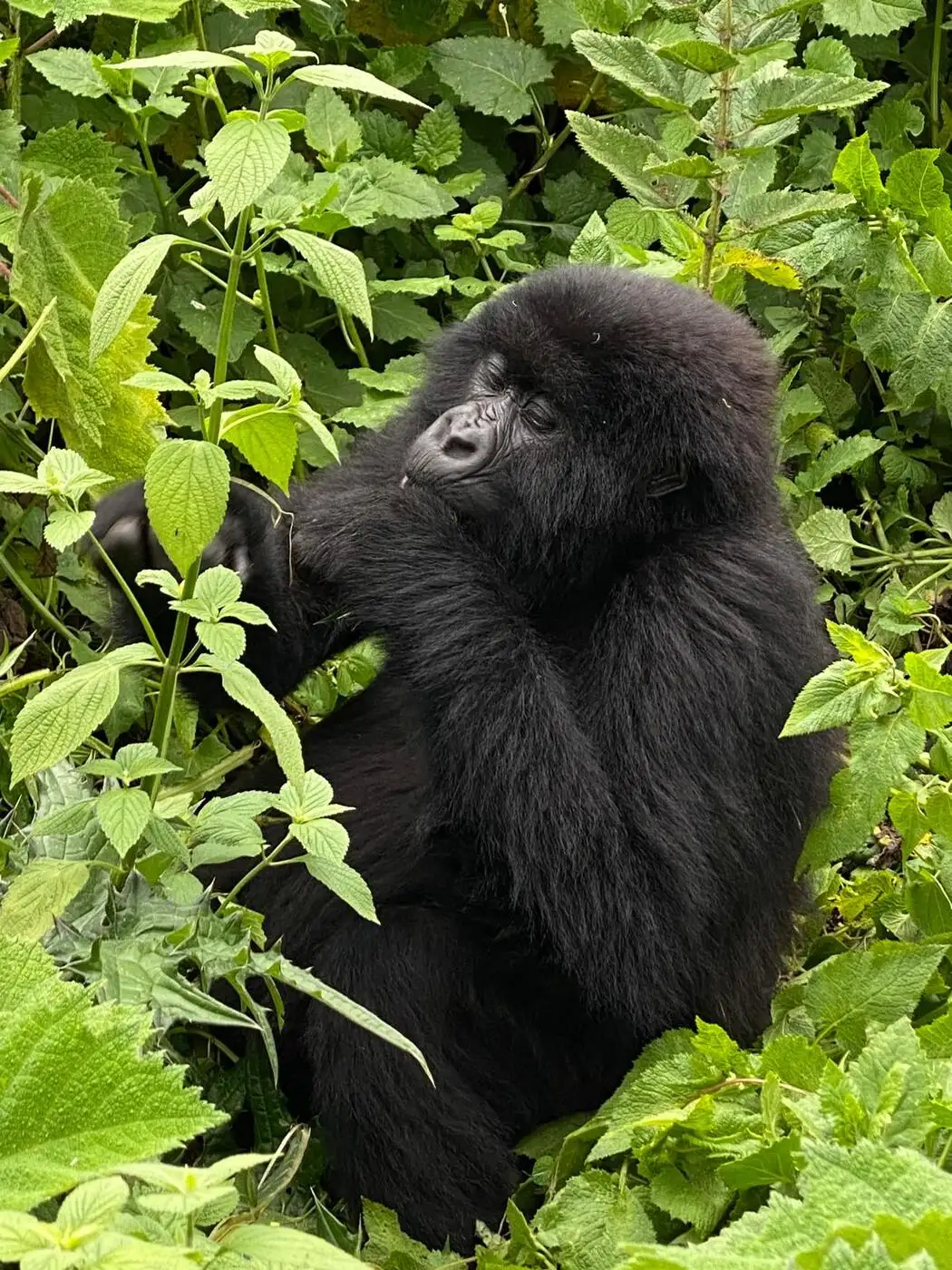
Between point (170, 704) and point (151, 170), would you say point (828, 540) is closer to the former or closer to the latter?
point (151, 170)

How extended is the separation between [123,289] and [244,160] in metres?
0.24

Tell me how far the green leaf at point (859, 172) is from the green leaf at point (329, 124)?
1276 millimetres

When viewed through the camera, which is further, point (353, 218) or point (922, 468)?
point (922, 468)

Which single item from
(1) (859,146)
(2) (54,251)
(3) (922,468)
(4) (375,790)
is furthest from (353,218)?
(3) (922,468)

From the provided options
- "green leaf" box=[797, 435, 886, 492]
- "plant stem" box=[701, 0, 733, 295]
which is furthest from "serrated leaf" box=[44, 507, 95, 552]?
"green leaf" box=[797, 435, 886, 492]

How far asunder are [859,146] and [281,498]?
165 centimetres

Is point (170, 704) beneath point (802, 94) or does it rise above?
beneath

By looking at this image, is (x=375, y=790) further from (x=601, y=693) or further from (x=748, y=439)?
(x=748, y=439)

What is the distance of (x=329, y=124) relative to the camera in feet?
14.1

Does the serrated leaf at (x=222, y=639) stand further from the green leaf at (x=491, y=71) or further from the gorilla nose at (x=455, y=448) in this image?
the green leaf at (x=491, y=71)

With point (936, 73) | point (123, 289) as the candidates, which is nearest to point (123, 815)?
point (123, 289)

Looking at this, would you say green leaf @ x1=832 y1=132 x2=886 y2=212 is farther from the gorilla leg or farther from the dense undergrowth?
the gorilla leg

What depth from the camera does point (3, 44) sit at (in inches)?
133

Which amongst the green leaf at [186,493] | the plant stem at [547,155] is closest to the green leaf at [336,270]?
the green leaf at [186,493]
